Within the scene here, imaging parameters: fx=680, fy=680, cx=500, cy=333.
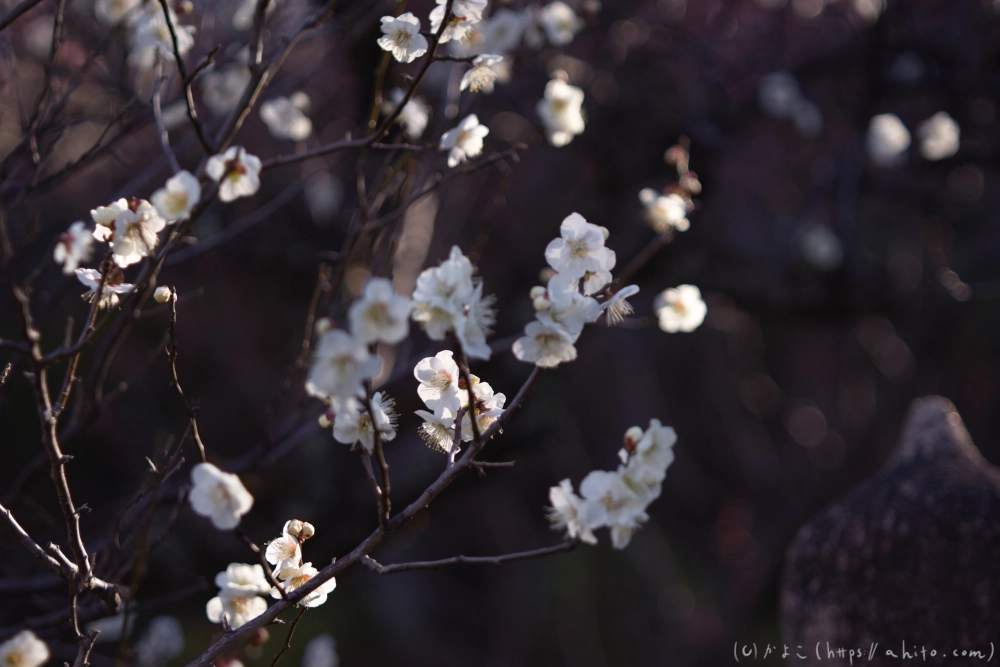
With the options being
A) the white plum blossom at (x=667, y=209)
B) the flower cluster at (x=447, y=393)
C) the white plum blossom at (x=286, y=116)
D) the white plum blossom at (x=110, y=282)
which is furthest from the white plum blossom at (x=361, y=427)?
the white plum blossom at (x=286, y=116)

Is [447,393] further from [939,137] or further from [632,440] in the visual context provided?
[939,137]

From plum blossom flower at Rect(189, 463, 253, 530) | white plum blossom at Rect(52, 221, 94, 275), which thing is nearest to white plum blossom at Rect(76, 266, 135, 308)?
white plum blossom at Rect(52, 221, 94, 275)

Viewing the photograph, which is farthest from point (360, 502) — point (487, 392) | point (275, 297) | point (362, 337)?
point (275, 297)

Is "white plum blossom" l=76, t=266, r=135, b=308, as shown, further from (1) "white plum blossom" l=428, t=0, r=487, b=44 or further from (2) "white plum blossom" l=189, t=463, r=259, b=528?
(1) "white plum blossom" l=428, t=0, r=487, b=44

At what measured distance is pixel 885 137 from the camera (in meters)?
3.08

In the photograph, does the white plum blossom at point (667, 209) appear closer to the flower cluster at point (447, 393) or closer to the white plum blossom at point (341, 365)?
the flower cluster at point (447, 393)

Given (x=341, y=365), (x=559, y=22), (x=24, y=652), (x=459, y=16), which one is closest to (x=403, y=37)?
(x=459, y=16)

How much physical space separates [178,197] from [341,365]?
44 cm

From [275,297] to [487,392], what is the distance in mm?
3638

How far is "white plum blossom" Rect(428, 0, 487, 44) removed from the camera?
1.15 metres

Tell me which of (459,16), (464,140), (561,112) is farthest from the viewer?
(561,112)

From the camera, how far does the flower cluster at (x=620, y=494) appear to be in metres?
0.86

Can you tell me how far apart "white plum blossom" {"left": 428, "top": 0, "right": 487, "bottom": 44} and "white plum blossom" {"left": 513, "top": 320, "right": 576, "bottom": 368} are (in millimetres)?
567

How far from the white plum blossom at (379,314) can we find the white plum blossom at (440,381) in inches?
10.1
